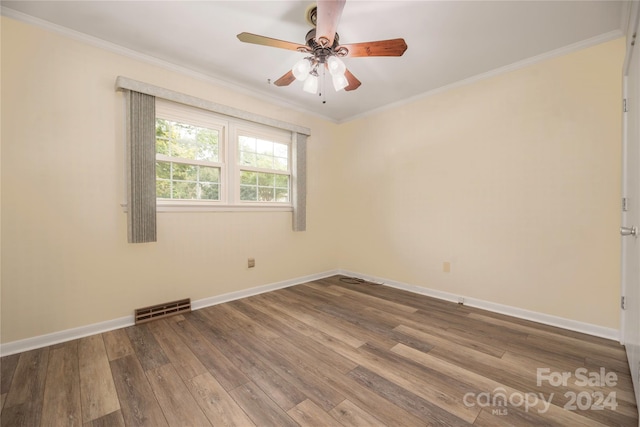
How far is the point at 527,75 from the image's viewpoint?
256cm

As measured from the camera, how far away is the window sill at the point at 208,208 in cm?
262

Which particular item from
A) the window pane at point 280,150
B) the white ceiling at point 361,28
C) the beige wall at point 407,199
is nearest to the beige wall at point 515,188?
the beige wall at point 407,199

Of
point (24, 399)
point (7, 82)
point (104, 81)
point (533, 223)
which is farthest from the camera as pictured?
point (533, 223)

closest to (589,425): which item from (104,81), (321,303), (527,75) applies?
(321,303)

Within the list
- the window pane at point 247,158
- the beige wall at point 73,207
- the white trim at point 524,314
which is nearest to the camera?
the beige wall at point 73,207

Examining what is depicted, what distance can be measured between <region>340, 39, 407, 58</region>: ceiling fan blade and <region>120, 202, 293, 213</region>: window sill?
6.79 feet

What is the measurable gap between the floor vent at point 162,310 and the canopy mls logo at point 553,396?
2.55 m

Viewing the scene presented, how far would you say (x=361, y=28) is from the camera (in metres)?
2.14

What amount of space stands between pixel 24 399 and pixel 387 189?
3718mm

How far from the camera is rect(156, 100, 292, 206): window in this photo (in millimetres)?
2707

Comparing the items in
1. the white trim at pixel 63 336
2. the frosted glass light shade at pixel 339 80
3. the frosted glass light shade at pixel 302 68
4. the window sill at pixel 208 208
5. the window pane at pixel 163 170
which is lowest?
the white trim at pixel 63 336

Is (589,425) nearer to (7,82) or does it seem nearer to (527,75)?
(527,75)

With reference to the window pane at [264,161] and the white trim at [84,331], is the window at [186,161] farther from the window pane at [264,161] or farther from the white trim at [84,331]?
the white trim at [84,331]

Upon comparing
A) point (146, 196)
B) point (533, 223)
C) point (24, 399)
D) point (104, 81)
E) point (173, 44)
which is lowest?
point (24, 399)
